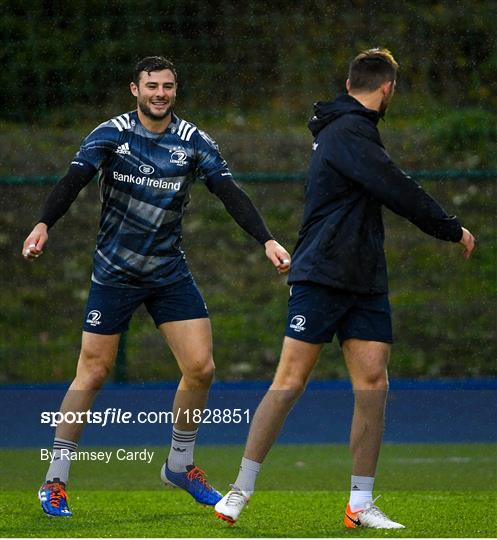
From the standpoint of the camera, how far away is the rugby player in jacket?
20.0ft

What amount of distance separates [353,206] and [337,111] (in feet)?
1.41

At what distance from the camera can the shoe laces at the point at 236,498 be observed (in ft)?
20.0

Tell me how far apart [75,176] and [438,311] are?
20.7 ft

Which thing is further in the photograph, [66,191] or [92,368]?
[92,368]

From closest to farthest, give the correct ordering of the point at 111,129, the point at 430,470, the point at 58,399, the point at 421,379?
the point at 111,129
the point at 430,470
the point at 58,399
the point at 421,379

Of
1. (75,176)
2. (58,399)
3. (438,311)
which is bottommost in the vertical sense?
(58,399)

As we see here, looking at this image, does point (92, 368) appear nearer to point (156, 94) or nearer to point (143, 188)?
Answer: point (143, 188)

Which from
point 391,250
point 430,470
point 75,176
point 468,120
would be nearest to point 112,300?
point 75,176

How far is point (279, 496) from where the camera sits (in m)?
7.50

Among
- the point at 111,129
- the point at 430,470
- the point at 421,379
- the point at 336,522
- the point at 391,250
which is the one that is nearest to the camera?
the point at 336,522

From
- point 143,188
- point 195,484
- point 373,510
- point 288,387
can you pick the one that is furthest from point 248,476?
point 143,188

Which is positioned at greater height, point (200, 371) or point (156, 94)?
point (156, 94)

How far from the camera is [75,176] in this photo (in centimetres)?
676

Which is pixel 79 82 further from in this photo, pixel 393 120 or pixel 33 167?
pixel 393 120
